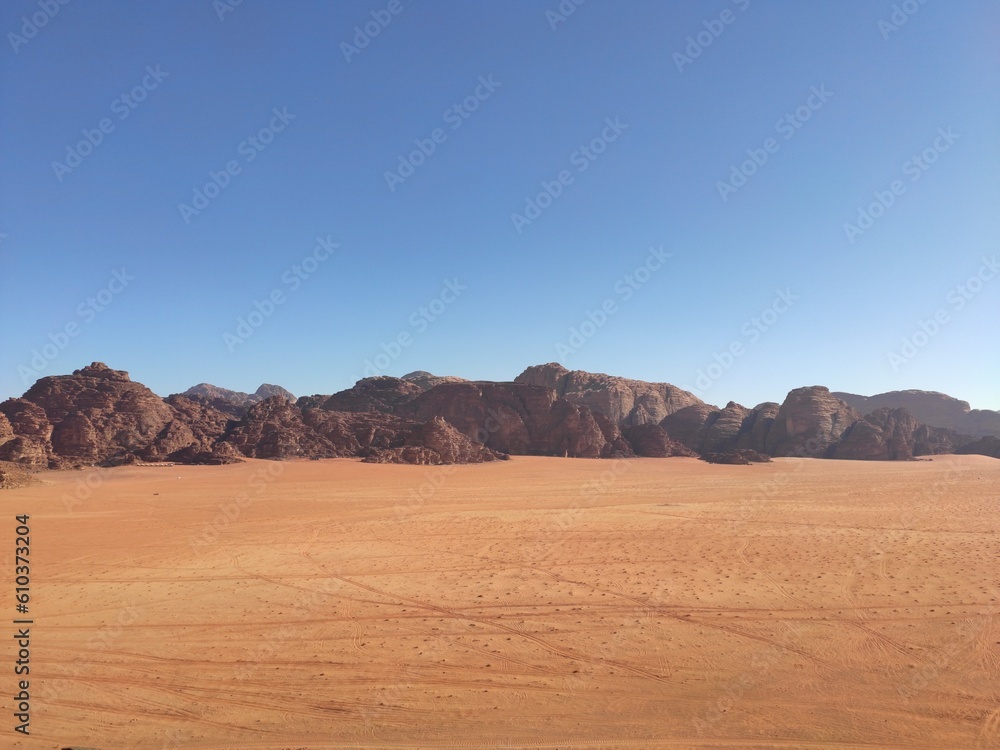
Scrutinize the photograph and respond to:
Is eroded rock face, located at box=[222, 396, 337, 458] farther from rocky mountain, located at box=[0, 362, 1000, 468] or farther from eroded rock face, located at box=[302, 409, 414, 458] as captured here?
eroded rock face, located at box=[302, 409, 414, 458]

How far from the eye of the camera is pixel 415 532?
17.7 m

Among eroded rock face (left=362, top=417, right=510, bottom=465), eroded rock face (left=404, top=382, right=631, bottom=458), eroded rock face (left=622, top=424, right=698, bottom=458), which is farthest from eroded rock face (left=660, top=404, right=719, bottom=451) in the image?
eroded rock face (left=362, top=417, right=510, bottom=465)

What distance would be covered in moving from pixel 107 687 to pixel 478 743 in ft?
17.3

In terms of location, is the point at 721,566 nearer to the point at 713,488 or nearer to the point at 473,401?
the point at 713,488

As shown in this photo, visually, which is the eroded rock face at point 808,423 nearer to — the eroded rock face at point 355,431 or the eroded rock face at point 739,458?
the eroded rock face at point 739,458

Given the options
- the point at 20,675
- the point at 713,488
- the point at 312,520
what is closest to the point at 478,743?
the point at 20,675

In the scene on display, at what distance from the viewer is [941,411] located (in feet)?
344

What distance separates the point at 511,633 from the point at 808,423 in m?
70.1

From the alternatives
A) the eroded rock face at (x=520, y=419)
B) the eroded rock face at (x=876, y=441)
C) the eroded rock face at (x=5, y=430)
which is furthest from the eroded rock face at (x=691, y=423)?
the eroded rock face at (x=5, y=430)

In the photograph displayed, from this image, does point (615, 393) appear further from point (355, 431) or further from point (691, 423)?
point (355, 431)

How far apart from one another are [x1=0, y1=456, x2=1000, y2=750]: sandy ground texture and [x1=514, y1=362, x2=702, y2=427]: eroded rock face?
60.9 m

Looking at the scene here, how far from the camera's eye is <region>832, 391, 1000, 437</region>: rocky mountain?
96875mm

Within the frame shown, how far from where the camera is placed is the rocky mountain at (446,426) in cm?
4069

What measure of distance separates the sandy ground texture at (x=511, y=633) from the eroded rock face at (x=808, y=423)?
50764mm
